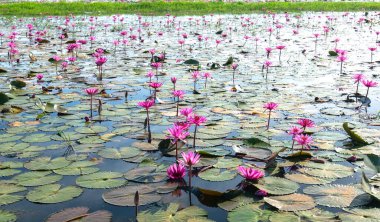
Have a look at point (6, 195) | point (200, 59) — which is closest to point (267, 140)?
point (6, 195)

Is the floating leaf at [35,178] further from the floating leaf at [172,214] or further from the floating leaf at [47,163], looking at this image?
the floating leaf at [172,214]

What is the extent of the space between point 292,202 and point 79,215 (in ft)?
3.98

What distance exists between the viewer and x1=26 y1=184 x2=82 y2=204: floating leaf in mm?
2455

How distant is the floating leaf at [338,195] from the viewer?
238cm

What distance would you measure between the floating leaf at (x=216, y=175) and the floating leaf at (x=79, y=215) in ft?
2.45

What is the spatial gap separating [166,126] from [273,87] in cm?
205

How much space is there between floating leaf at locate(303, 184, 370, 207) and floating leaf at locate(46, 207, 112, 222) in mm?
1227

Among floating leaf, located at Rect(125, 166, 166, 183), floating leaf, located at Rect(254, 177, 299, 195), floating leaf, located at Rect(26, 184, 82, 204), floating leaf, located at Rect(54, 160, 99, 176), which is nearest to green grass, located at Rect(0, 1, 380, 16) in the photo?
floating leaf, located at Rect(54, 160, 99, 176)

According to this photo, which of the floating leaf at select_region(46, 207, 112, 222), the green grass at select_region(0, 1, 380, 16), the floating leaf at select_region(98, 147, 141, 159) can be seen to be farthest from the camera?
the green grass at select_region(0, 1, 380, 16)

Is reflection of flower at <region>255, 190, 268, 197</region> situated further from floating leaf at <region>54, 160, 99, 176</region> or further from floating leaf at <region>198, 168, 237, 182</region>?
floating leaf at <region>54, 160, 99, 176</region>

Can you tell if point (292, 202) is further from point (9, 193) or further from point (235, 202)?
point (9, 193)

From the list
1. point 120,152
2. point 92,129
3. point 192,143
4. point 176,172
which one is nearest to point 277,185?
point 176,172

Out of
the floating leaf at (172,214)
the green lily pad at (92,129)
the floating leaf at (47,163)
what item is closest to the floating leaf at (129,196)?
the floating leaf at (172,214)

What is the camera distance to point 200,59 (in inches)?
298
